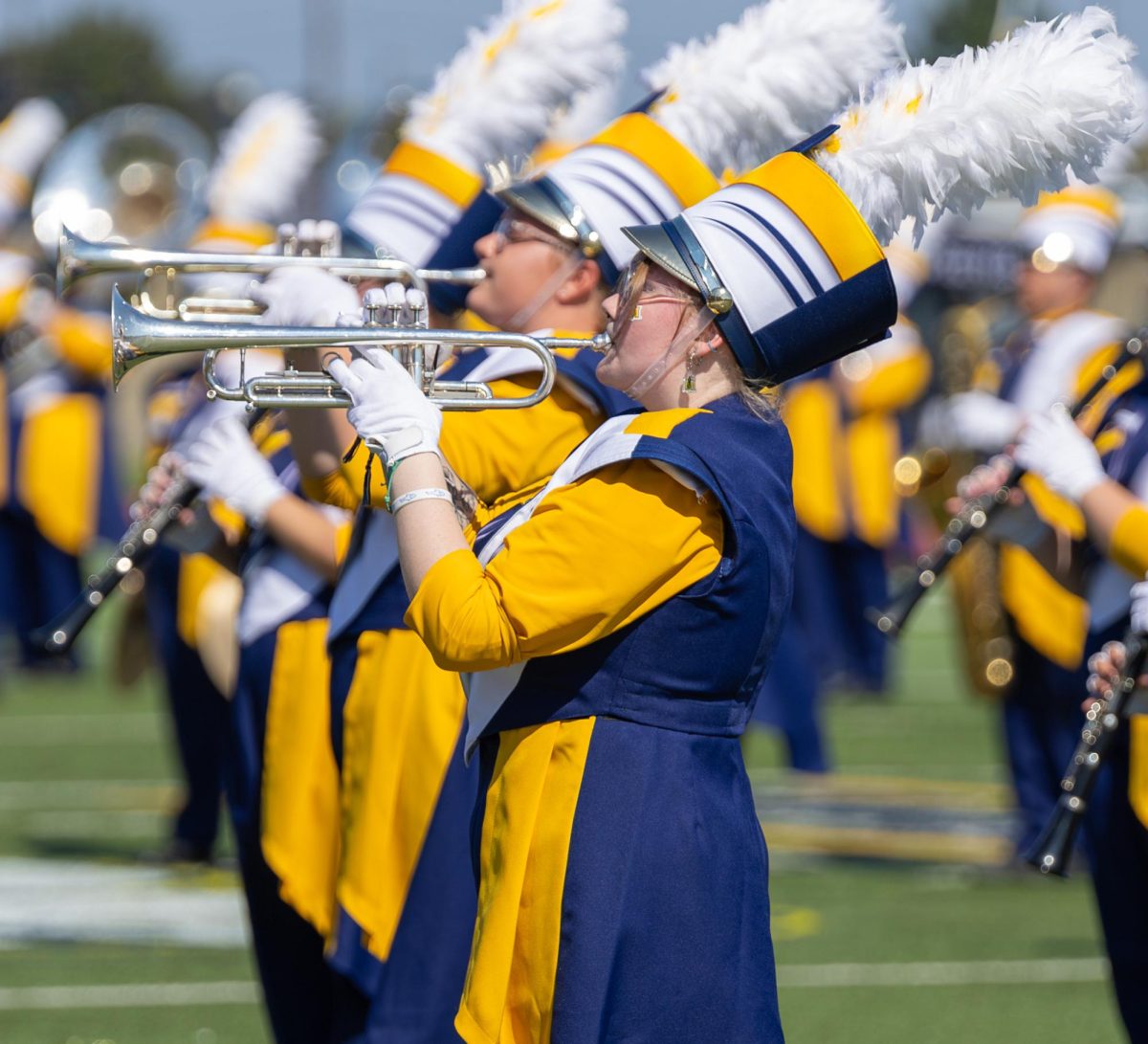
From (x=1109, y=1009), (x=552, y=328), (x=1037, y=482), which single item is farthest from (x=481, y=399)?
(x=1109, y=1009)

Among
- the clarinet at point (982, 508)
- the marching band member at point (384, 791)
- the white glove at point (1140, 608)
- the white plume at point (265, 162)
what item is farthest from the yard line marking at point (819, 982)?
the white plume at point (265, 162)

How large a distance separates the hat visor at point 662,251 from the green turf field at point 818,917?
2.75 metres

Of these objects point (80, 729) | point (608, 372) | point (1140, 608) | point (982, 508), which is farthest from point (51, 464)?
point (608, 372)

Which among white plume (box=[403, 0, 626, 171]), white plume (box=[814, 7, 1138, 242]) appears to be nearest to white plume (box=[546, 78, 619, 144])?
white plume (box=[403, 0, 626, 171])

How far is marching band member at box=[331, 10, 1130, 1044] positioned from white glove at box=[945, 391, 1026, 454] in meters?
4.28

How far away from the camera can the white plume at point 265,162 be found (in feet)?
25.0

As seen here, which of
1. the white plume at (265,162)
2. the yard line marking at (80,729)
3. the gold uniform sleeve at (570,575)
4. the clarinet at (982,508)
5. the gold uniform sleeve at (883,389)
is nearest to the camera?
the gold uniform sleeve at (570,575)

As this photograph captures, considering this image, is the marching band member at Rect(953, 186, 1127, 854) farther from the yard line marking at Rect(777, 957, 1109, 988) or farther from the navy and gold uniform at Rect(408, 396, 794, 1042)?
the navy and gold uniform at Rect(408, 396, 794, 1042)

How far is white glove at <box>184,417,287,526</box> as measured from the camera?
15.4ft

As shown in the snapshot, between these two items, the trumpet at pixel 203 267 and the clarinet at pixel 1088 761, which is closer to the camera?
the trumpet at pixel 203 267

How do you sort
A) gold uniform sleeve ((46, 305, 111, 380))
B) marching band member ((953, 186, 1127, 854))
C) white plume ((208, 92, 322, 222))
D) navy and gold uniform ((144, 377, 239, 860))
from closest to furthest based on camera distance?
marching band member ((953, 186, 1127, 854)), navy and gold uniform ((144, 377, 239, 860)), white plume ((208, 92, 322, 222)), gold uniform sleeve ((46, 305, 111, 380))

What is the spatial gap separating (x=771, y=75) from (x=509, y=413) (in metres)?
0.72

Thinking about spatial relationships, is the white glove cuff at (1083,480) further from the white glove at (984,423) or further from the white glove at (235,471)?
the white glove at (984,423)

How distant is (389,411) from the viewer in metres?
2.99
